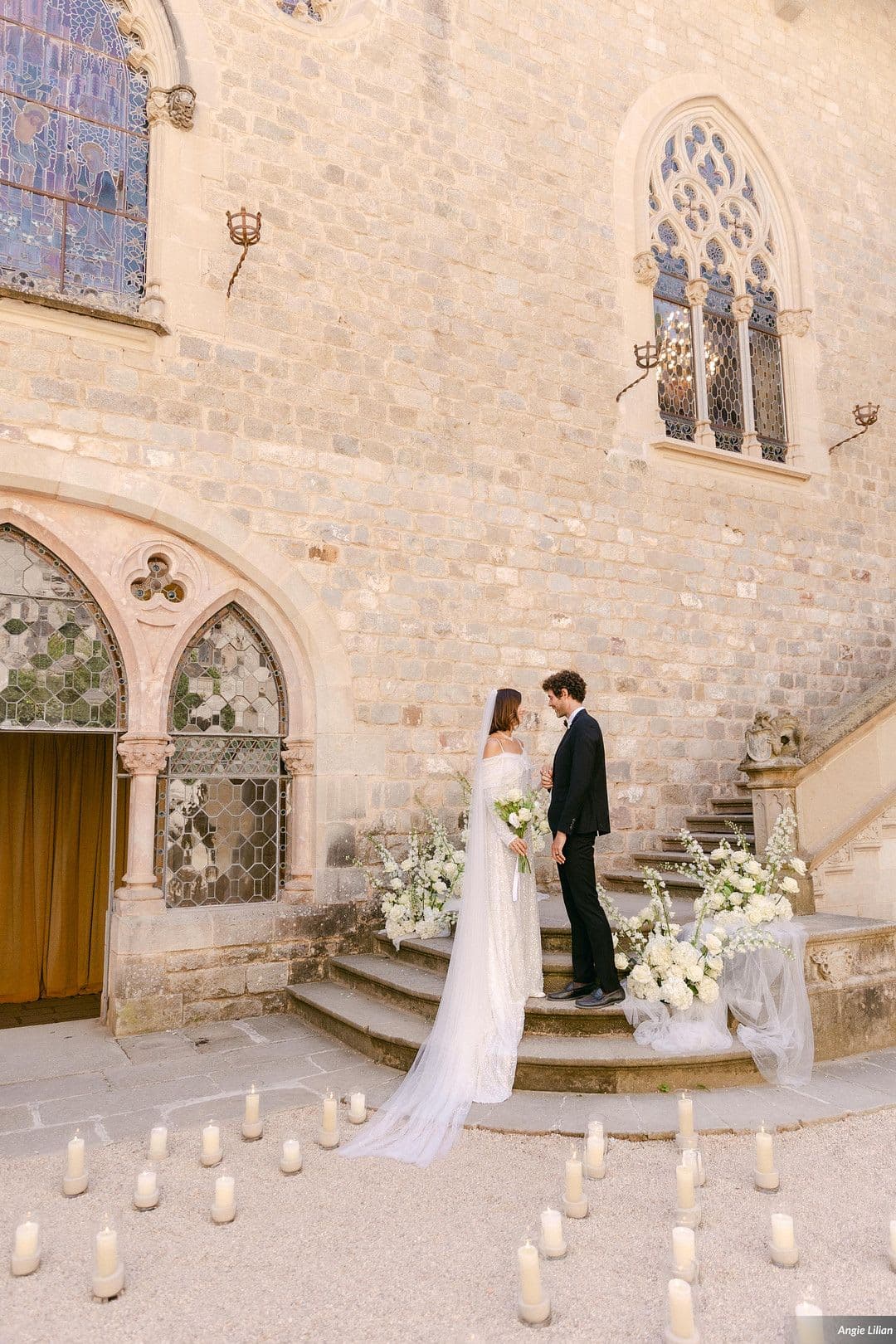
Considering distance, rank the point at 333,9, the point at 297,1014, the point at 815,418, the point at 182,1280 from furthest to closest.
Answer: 1. the point at 815,418
2. the point at 333,9
3. the point at 297,1014
4. the point at 182,1280

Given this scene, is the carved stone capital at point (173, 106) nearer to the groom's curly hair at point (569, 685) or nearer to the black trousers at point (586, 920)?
the groom's curly hair at point (569, 685)

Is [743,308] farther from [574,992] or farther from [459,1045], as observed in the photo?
[459,1045]

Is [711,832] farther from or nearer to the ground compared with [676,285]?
nearer to the ground

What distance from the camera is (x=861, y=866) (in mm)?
5508

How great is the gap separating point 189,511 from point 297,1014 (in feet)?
10.6

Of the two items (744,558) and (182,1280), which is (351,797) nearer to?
(182,1280)

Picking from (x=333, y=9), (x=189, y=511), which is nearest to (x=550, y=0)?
(x=333, y=9)

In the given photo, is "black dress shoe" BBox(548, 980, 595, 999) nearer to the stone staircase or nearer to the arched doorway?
the stone staircase

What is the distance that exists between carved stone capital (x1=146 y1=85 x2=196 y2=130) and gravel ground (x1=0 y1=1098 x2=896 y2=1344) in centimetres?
617

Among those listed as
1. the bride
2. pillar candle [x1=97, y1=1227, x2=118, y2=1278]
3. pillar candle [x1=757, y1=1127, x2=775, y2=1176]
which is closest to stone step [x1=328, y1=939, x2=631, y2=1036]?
the bride

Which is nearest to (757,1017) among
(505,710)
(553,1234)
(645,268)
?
(505,710)

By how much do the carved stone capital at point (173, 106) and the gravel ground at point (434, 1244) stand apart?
20.2 ft

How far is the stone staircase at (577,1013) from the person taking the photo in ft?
12.9

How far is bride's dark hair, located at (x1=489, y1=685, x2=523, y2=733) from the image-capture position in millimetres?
4559
